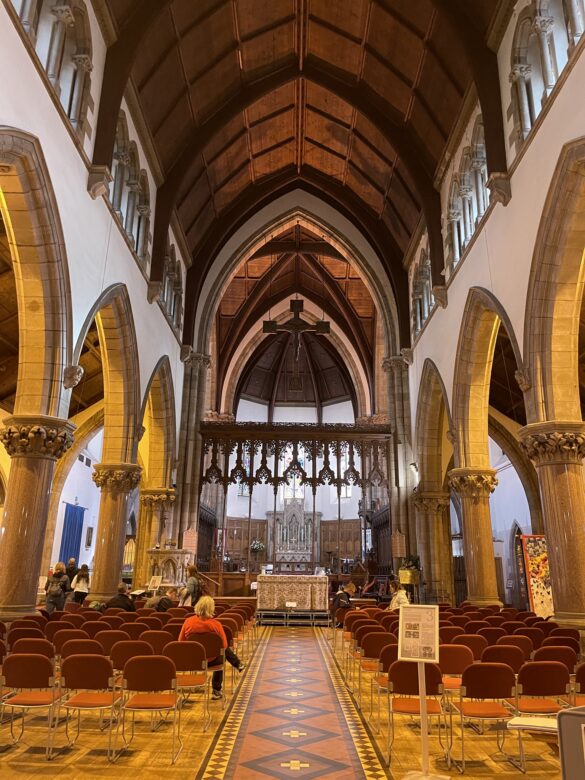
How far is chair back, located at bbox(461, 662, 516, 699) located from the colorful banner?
307 inches

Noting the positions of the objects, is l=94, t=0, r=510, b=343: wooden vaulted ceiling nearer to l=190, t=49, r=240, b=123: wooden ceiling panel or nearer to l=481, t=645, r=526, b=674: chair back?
l=190, t=49, r=240, b=123: wooden ceiling panel

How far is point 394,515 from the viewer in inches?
800

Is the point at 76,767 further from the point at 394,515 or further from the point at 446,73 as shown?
the point at 394,515

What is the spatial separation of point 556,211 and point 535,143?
1.66 m

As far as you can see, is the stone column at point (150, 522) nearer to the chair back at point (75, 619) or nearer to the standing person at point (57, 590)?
the standing person at point (57, 590)

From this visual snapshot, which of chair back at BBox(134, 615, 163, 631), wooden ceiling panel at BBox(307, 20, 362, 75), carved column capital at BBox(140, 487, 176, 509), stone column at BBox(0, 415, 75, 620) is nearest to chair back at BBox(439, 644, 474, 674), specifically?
chair back at BBox(134, 615, 163, 631)

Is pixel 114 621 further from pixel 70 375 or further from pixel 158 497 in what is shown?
pixel 158 497

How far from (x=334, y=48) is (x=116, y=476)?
43.2 feet

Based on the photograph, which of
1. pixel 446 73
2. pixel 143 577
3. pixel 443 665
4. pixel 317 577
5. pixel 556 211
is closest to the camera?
pixel 443 665

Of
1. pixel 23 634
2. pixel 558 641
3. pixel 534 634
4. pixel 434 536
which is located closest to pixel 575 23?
pixel 558 641

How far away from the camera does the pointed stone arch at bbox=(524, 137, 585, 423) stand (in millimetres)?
9523

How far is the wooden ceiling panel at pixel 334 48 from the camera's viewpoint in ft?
54.3

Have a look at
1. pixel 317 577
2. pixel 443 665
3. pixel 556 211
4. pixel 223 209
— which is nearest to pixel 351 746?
pixel 443 665

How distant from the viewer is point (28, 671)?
5.16 m
